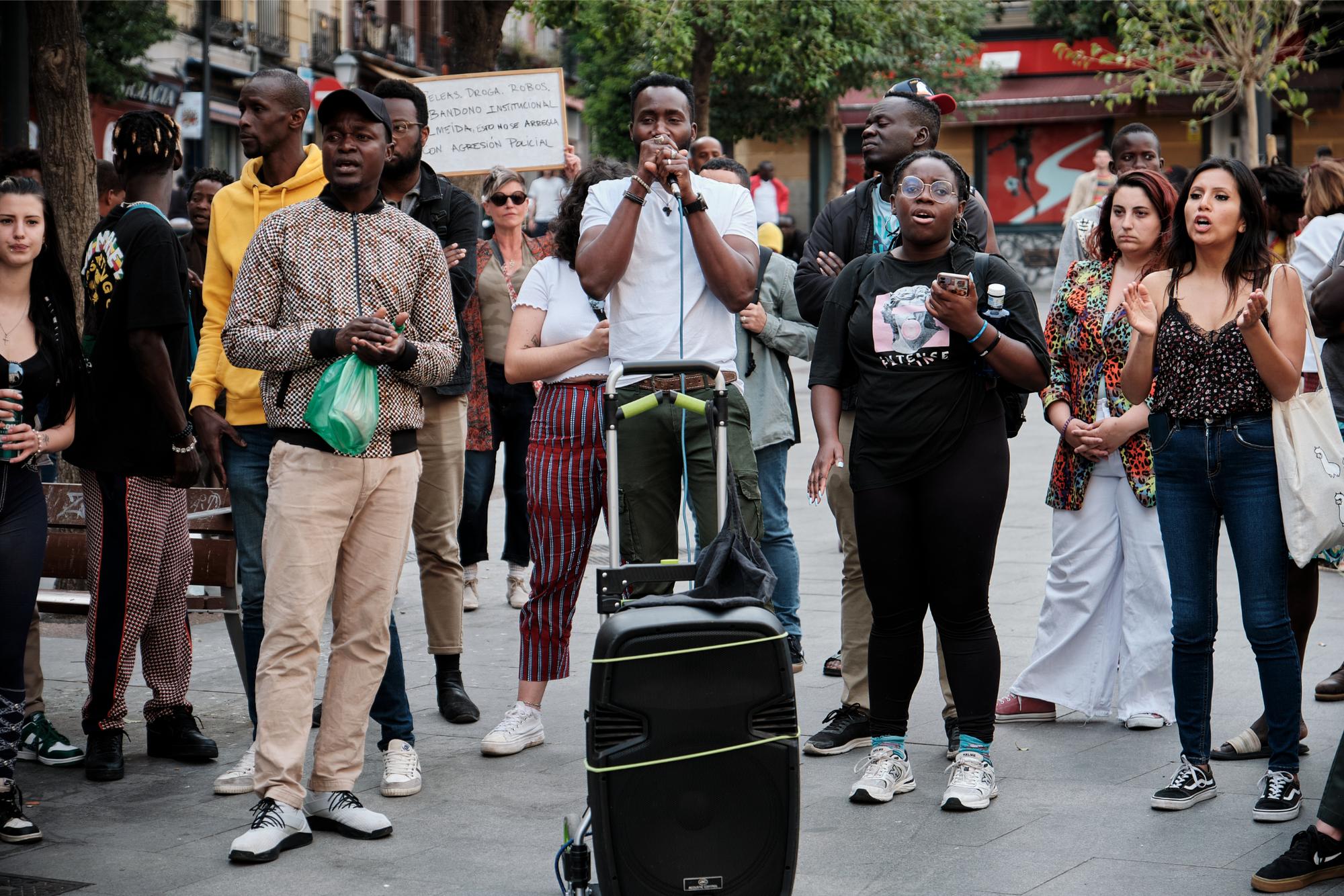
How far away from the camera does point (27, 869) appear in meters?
4.78

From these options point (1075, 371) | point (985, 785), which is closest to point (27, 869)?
point (985, 785)

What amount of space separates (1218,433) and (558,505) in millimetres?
2228

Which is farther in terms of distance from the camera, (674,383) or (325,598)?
(674,383)

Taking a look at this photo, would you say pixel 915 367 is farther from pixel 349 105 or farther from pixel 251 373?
pixel 251 373

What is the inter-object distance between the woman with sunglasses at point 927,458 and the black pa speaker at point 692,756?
1284 mm

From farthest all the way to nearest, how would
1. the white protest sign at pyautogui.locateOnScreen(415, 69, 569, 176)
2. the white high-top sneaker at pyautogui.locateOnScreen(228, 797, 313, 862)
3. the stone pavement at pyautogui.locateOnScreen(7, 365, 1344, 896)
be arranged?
the white protest sign at pyautogui.locateOnScreen(415, 69, 569, 176), the white high-top sneaker at pyautogui.locateOnScreen(228, 797, 313, 862), the stone pavement at pyautogui.locateOnScreen(7, 365, 1344, 896)

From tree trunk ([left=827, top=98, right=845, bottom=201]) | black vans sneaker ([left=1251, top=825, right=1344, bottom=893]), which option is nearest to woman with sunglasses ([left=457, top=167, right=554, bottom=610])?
black vans sneaker ([left=1251, top=825, right=1344, bottom=893])

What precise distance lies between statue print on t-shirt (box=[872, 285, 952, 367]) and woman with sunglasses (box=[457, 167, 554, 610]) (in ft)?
10.7

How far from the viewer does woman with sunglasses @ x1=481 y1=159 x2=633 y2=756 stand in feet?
19.1

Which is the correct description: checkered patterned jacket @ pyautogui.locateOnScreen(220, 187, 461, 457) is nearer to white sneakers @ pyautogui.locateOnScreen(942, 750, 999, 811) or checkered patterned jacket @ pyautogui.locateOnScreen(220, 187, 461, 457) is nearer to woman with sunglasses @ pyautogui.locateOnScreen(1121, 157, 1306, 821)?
white sneakers @ pyautogui.locateOnScreen(942, 750, 999, 811)

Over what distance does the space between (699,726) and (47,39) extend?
7284 millimetres

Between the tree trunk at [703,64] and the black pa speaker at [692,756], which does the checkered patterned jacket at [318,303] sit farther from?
the tree trunk at [703,64]

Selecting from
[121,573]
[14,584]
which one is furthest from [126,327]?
[14,584]

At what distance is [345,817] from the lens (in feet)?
16.5
